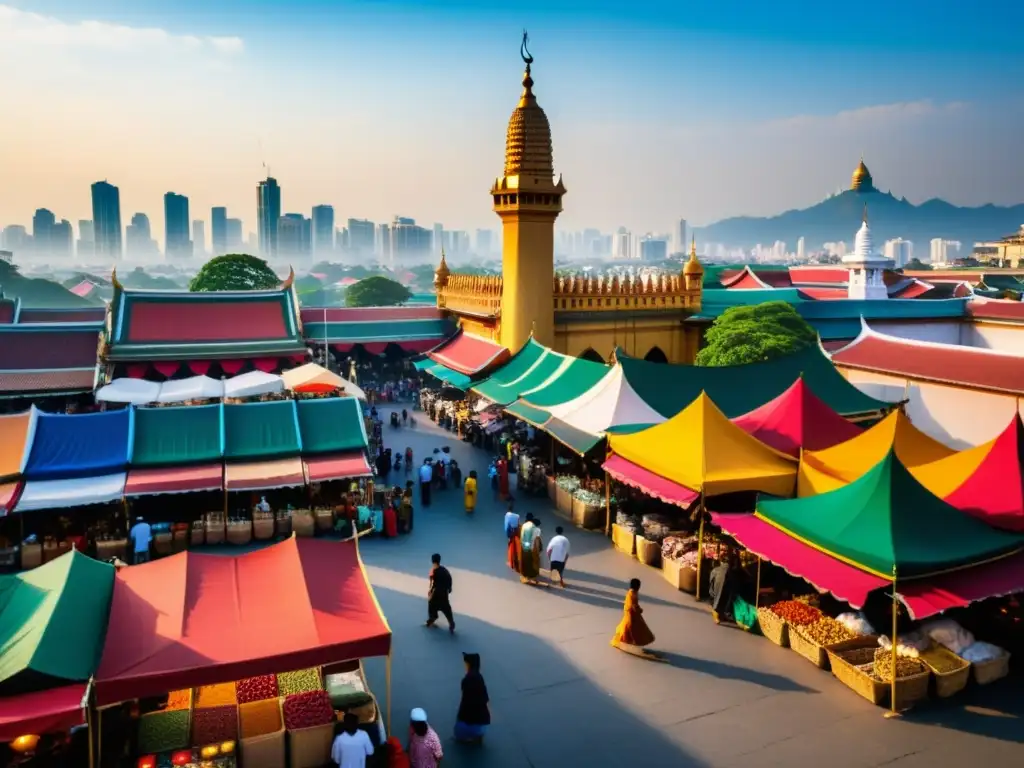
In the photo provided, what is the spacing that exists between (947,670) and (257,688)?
7.60 metres

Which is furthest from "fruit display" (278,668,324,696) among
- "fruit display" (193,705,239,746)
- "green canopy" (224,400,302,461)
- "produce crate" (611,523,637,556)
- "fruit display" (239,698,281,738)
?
"green canopy" (224,400,302,461)

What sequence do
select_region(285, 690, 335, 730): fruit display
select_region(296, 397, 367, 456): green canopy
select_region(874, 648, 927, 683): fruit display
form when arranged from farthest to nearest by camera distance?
select_region(296, 397, 367, 456): green canopy
select_region(874, 648, 927, 683): fruit display
select_region(285, 690, 335, 730): fruit display

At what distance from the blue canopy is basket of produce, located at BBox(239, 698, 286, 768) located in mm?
7864

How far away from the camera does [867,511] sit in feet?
30.8

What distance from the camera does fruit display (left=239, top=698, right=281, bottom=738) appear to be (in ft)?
23.2

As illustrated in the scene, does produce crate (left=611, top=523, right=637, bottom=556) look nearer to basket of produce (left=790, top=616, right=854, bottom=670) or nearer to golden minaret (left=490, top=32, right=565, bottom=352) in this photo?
basket of produce (left=790, top=616, right=854, bottom=670)

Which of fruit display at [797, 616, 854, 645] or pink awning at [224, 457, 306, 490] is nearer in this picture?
fruit display at [797, 616, 854, 645]

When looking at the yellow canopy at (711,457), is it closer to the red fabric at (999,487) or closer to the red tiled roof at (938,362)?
the red fabric at (999,487)

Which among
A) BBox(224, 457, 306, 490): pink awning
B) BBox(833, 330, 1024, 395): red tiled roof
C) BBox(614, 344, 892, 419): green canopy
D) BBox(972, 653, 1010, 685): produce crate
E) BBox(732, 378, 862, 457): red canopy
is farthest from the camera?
BBox(833, 330, 1024, 395): red tiled roof

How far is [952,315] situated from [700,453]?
2331 centimetres

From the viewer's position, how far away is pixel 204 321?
86.0 ft

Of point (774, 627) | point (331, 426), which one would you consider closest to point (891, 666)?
point (774, 627)

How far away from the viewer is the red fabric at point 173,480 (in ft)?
42.8

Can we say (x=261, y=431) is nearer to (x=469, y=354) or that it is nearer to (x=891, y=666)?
(x=469, y=354)
